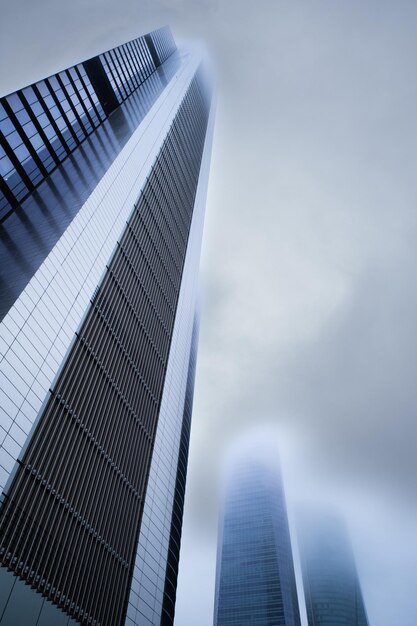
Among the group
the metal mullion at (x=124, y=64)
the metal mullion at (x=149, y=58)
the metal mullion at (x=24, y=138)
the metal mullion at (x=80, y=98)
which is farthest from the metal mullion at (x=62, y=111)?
the metal mullion at (x=149, y=58)

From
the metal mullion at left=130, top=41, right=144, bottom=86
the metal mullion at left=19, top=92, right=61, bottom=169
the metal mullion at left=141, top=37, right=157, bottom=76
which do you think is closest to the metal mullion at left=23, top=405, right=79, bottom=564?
the metal mullion at left=19, top=92, right=61, bottom=169

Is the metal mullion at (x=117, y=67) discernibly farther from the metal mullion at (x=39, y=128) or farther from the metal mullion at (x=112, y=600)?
the metal mullion at (x=112, y=600)

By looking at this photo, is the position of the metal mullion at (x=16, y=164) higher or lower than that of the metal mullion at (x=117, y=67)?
lower

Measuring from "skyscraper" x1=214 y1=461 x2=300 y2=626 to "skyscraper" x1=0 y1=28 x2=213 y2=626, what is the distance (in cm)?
13369

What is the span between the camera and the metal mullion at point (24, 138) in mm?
46094

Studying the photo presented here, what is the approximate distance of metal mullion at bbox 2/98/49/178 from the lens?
46094 millimetres

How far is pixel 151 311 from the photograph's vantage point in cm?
5141

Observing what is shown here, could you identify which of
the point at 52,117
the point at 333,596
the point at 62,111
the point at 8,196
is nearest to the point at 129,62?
the point at 62,111

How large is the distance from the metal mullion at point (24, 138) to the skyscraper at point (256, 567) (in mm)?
160109

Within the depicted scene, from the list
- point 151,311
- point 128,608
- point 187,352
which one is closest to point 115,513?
point 128,608

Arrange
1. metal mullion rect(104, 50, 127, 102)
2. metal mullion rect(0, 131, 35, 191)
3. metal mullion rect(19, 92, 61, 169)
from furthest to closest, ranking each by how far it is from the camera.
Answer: metal mullion rect(104, 50, 127, 102) → metal mullion rect(19, 92, 61, 169) → metal mullion rect(0, 131, 35, 191)

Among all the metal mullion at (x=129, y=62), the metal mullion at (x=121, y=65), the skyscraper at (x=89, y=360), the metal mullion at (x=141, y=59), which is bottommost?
the skyscraper at (x=89, y=360)

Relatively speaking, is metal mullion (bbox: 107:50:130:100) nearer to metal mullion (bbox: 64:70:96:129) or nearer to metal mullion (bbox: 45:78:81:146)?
metal mullion (bbox: 64:70:96:129)

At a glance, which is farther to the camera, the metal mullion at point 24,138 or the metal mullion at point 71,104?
the metal mullion at point 71,104
